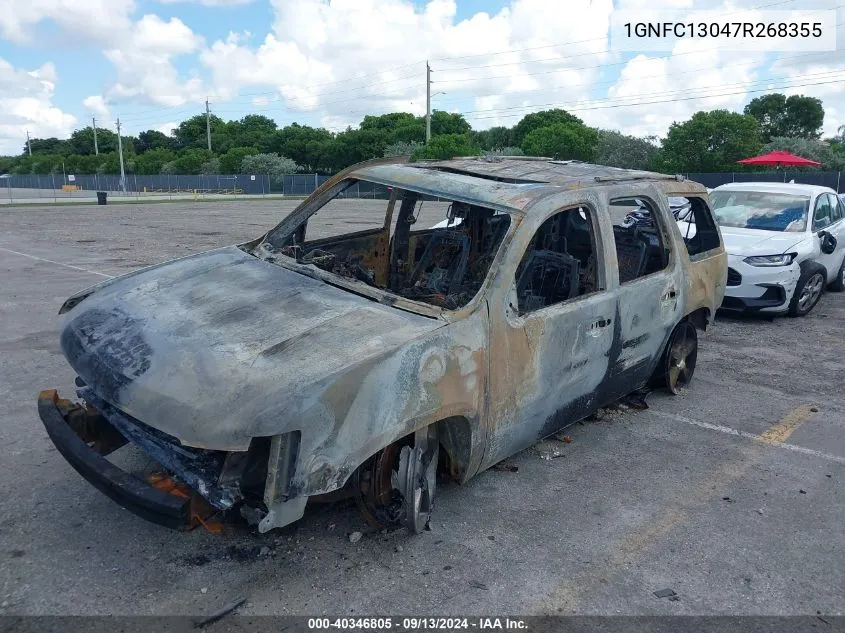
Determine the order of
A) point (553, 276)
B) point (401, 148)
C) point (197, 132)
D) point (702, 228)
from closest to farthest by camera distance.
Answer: point (553, 276) < point (702, 228) < point (401, 148) < point (197, 132)

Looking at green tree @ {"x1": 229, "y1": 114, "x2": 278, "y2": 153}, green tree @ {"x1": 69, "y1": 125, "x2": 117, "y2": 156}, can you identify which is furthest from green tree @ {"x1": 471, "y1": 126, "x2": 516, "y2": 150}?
green tree @ {"x1": 69, "y1": 125, "x2": 117, "y2": 156}

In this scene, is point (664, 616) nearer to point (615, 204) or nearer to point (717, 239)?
point (615, 204)

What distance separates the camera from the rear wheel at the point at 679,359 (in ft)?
17.0

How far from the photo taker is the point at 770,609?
2900 mm

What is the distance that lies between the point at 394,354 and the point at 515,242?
41.8 inches

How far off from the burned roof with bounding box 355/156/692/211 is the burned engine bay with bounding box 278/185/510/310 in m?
0.12

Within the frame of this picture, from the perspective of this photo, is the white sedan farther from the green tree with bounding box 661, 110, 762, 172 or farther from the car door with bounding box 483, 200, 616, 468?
the green tree with bounding box 661, 110, 762, 172

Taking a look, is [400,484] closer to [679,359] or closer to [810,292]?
[679,359]

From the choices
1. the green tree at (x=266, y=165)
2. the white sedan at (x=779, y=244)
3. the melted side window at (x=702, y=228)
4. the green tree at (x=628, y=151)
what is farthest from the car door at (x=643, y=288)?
the green tree at (x=266, y=165)

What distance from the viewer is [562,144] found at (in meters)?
57.8

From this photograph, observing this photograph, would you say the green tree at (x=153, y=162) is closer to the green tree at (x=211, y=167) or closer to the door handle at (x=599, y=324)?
the green tree at (x=211, y=167)

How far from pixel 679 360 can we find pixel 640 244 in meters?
1.01

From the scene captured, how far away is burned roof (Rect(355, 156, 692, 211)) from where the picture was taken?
152 inches

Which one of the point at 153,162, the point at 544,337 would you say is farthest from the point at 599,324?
the point at 153,162
